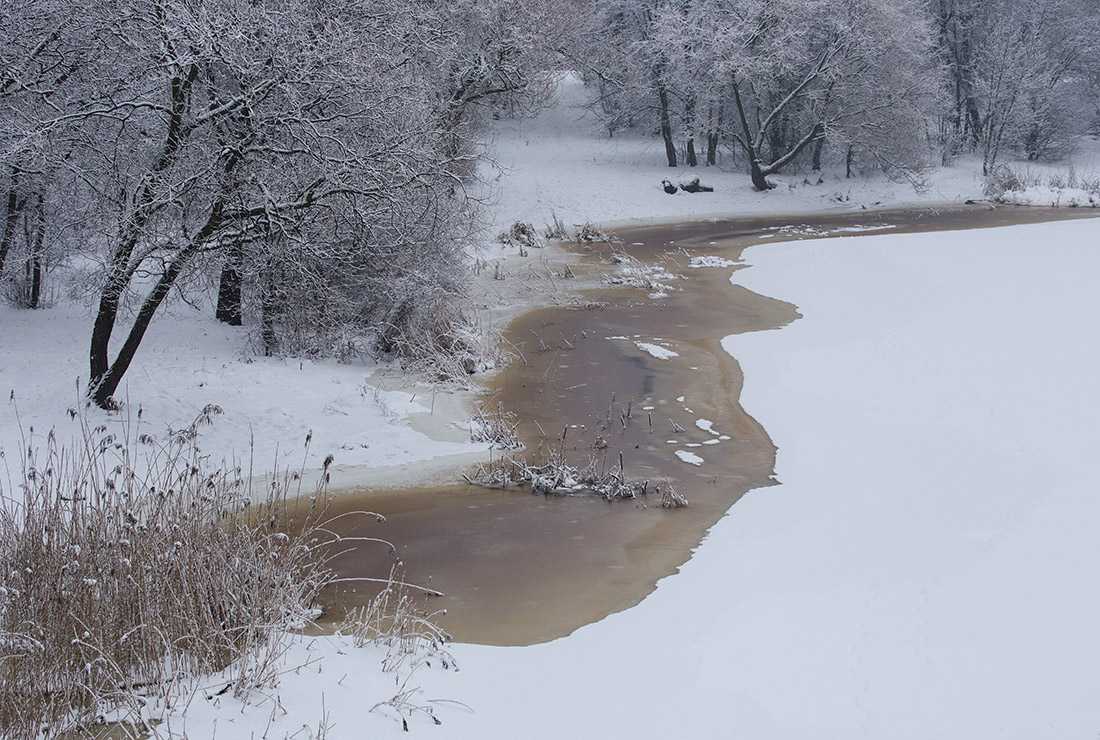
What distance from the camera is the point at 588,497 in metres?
10.4

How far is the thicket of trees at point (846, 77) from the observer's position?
35.2m

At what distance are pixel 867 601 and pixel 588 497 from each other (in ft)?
11.6

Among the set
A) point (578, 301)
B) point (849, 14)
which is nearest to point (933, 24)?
point (849, 14)

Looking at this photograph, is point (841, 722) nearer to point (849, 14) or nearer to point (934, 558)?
point (934, 558)

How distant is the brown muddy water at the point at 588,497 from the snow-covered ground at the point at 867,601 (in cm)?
37

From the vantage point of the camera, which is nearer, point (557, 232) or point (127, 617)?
point (127, 617)

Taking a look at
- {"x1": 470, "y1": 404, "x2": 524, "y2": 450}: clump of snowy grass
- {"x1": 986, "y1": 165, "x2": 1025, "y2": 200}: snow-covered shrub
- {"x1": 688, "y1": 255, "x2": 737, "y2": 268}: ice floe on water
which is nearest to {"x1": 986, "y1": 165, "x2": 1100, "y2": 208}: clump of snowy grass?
{"x1": 986, "y1": 165, "x2": 1025, "y2": 200}: snow-covered shrub

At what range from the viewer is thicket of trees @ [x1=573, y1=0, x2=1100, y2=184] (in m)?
35.2

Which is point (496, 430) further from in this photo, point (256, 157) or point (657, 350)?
point (657, 350)

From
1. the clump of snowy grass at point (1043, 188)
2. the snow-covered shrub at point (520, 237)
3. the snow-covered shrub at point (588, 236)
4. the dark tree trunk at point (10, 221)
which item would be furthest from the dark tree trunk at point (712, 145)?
the dark tree trunk at point (10, 221)

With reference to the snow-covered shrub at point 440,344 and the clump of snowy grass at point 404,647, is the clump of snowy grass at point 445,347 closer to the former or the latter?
the snow-covered shrub at point 440,344

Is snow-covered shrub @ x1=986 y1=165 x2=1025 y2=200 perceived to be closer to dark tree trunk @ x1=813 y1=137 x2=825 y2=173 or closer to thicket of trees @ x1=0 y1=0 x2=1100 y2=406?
dark tree trunk @ x1=813 y1=137 x2=825 y2=173

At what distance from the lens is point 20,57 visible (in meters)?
11.9

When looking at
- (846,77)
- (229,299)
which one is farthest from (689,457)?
(846,77)
